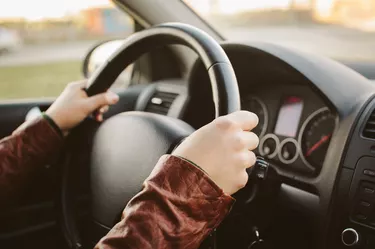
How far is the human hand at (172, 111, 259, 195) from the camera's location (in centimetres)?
83

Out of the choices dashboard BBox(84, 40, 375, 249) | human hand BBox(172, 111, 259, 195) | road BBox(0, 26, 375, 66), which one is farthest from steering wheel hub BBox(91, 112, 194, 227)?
road BBox(0, 26, 375, 66)

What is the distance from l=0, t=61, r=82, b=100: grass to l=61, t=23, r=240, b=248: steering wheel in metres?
0.38

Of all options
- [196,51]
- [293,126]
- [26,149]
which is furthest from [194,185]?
[293,126]

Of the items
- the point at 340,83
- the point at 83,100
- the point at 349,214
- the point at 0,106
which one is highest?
the point at 340,83

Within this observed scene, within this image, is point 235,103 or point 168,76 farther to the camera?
point 168,76

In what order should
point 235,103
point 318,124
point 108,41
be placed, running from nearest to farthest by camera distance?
point 235,103 < point 318,124 < point 108,41

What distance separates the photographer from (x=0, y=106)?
200cm

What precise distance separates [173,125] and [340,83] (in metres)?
0.55

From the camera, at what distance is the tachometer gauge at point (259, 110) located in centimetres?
167

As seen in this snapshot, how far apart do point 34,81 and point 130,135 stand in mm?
2145

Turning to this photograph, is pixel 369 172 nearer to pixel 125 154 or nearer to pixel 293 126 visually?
pixel 293 126

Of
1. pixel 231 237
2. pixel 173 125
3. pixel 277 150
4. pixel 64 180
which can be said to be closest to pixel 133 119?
pixel 173 125

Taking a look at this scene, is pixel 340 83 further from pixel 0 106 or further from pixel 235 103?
pixel 0 106

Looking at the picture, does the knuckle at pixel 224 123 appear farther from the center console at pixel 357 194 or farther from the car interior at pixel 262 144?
the center console at pixel 357 194
